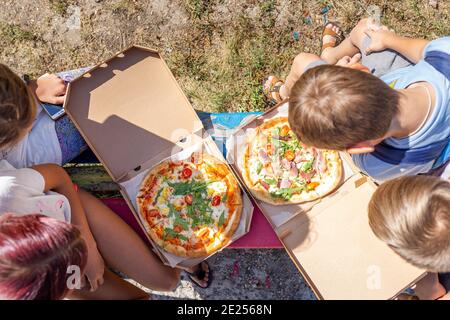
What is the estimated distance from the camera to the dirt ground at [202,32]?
138 inches

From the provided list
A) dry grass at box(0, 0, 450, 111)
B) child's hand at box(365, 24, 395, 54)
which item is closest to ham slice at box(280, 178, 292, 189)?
child's hand at box(365, 24, 395, 54)

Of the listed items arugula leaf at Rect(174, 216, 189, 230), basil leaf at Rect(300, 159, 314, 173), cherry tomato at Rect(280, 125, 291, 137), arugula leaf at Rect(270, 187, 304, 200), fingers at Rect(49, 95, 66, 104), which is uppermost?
fingers at Rect(49, 95, 66, 104)

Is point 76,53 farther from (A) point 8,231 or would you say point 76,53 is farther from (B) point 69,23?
(A) point 8,231

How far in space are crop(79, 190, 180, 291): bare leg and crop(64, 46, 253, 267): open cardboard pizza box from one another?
4.4 inches

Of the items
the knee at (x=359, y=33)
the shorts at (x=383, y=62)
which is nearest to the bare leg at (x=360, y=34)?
the knee at (x=359, y=33)

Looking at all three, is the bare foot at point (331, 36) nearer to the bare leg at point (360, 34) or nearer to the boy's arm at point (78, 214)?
the bare leg at point (360, 34)

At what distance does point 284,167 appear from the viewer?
2.62 m

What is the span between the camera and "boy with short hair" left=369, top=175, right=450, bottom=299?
1.93 metres

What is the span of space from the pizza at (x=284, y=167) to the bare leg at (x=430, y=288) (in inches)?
29.3

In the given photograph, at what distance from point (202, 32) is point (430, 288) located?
2441mm

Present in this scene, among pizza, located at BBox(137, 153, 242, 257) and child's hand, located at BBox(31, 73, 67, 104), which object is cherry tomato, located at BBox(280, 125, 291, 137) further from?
child's hand, located at BBox(31, 73, 67, 104)

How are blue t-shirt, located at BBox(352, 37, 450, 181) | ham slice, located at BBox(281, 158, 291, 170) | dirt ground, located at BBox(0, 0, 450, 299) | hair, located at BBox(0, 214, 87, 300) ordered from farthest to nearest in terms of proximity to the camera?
dirt ground, located at BBox(0, 0, 450, 299) < ham slice, located at BBox(281, 158, 291, 170) < blue t-shirt, located at BBox(352, 37, 450, 181) < hair, located at BBox(0, 214, 87, 300)
